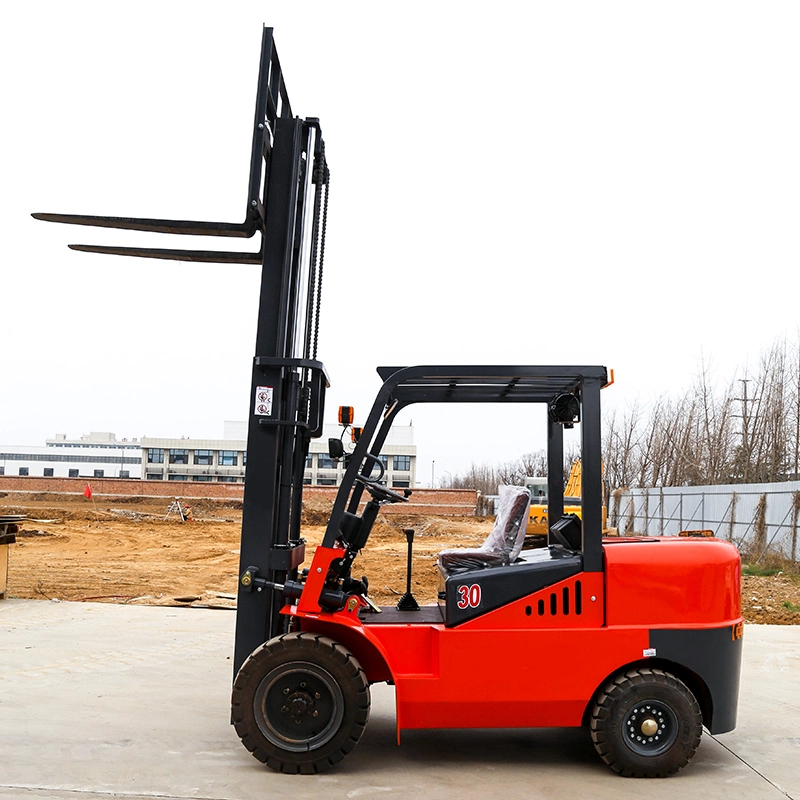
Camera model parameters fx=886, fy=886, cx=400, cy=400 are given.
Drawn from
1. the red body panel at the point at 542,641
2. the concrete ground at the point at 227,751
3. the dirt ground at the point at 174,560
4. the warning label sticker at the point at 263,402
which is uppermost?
the warning label sticker at the point at 263,402

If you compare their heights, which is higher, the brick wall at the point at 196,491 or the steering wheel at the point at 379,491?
the steering wheel at the point at 379,491

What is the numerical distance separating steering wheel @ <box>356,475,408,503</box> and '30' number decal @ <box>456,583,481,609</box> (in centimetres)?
64

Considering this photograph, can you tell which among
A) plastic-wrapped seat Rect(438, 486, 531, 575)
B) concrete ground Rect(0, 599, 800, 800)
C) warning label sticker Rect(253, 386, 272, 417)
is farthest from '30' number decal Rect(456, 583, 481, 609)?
warning label sticker Rect(253, 386, 272, 417)

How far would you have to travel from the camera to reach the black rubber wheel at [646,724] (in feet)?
16.9

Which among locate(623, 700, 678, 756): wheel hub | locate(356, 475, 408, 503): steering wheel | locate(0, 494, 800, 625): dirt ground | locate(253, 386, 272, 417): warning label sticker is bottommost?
locate(0, 494, 800, 625): dirt ground

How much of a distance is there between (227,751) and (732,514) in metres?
23.4

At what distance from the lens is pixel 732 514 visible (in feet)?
86.0

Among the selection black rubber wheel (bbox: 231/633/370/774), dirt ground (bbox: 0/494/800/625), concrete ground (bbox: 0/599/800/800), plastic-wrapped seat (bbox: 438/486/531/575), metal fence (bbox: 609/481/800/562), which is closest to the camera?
concrete ground (bbox: 0/599/800/800)

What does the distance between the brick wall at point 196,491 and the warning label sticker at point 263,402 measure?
3852 cm

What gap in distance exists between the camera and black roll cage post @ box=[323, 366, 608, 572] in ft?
17.3

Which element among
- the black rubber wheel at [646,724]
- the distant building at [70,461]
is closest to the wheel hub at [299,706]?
the black rubber wheel at [646,724]

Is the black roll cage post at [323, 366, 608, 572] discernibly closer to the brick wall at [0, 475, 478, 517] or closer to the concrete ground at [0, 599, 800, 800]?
the concrete ground at [0, 599, 800, 800]

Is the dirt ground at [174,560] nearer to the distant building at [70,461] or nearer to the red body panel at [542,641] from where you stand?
the red body panel at [542,641]

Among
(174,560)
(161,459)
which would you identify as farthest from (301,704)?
(161,459)
